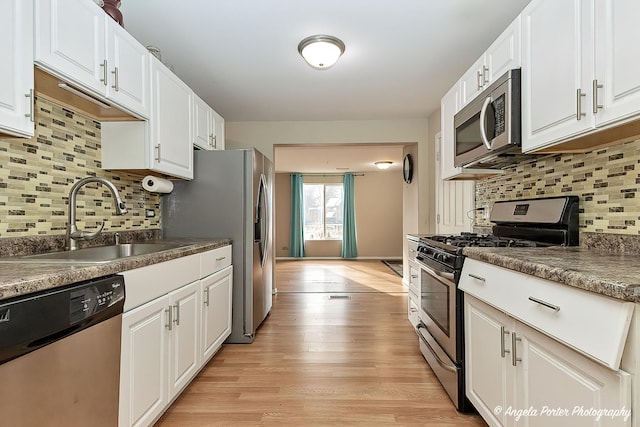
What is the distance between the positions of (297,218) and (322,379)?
6649 mm

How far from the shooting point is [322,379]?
2.22m

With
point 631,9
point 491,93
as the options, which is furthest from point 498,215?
point 631,9

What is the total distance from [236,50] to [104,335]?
2.18m

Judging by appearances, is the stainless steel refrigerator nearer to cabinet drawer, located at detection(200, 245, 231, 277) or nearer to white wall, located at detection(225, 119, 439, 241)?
cabinet drawer, located at detection(200, 245, 231, 277)

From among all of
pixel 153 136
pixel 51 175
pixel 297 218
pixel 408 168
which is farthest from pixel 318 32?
pixel 297 218

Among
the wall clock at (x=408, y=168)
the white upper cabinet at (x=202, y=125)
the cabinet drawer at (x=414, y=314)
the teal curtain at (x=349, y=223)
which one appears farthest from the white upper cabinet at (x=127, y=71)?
the teal curtain at (x=349, y=223)

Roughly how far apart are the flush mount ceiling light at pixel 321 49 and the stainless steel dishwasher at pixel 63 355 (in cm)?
194

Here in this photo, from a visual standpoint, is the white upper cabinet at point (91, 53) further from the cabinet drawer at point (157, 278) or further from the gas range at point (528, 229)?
the gas range at point (528, 229)

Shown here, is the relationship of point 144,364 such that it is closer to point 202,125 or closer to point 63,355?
point 63,355

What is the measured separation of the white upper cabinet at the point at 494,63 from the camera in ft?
5.82

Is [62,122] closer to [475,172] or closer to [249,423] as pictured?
[249,423]

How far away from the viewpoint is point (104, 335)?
1.23 meters

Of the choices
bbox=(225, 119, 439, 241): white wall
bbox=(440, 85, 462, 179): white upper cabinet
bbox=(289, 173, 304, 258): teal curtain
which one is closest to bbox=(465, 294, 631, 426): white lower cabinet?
bbox=(440, 85, 462, 179): white upper cabinet

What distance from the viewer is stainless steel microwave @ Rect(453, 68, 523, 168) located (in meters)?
1.74
